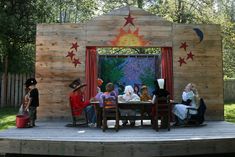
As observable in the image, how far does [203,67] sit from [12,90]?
10.4m

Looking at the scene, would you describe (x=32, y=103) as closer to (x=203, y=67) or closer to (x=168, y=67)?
(x=168, y=67)

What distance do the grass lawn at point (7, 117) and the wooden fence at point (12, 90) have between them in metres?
0.62

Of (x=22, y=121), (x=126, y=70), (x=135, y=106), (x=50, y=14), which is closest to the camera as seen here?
(x=135, y=106)

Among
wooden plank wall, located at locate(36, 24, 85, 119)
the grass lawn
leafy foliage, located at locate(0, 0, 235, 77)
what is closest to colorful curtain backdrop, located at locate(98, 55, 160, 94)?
wooden plank wall, located at locate(36, 24, 85, 119)

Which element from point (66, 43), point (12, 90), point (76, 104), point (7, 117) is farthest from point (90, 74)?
point (12, 90)

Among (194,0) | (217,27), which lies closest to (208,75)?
(217,27)

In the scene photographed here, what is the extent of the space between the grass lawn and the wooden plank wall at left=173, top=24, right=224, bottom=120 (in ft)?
18.4

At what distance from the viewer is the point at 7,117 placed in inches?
566

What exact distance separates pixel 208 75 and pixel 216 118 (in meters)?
1.38

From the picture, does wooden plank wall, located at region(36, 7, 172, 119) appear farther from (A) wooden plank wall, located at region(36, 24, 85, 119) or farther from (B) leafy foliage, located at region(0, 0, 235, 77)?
(B) leafy foliage, located at region(0, 0, 235, 77)

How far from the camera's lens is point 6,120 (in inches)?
534

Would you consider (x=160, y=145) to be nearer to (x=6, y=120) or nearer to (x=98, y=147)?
(x=98, y=147)

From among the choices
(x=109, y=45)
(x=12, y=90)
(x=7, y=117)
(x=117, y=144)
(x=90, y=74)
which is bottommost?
(x=7, y=117)

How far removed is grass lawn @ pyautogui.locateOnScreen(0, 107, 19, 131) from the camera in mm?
12336
